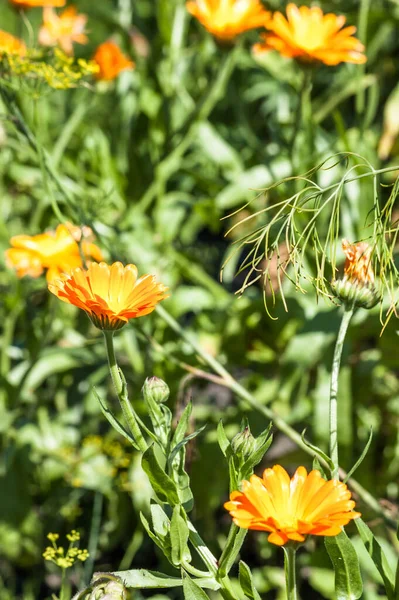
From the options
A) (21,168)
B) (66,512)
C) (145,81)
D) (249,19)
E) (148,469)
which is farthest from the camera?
(145,81)

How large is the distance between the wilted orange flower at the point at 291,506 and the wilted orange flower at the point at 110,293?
0.59 feet

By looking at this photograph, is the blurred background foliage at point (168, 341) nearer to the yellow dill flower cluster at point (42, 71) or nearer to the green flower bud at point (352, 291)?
the yellow dill flower cluster at point (42, 71)

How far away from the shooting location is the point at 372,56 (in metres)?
2.16

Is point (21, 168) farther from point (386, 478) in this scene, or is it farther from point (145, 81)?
point (386, 478)

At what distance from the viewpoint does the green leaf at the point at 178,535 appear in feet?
2.38

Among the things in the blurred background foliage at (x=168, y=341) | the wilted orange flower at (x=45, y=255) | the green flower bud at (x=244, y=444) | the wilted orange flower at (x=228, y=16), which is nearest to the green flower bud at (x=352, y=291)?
the green flower bud at (x=244, y=444)

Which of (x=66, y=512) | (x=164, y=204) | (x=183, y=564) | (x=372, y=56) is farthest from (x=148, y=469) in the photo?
(x=372, y=56)

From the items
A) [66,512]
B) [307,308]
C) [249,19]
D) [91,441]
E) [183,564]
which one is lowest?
[66,512]

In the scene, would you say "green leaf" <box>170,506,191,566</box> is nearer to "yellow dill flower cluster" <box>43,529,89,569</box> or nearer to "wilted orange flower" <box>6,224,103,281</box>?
"yellow dill flower cluster" <box>43,529,89,569</box>

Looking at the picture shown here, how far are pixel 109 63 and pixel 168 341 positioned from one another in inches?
30.1

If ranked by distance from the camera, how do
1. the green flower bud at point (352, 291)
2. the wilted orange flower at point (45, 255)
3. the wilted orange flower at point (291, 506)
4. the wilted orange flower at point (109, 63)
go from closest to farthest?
the wilted orange flower at point (291, 506) → the green flower bud at point (352, 291) → the wilted orange flower at point (45, 255) → the wilted orange flower at point (109, 63)

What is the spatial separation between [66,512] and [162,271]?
0.51m

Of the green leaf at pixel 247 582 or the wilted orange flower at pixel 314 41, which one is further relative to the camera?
the wilted orange flower at pixel 314 41

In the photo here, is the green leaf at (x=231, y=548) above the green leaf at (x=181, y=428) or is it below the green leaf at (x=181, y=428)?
below
